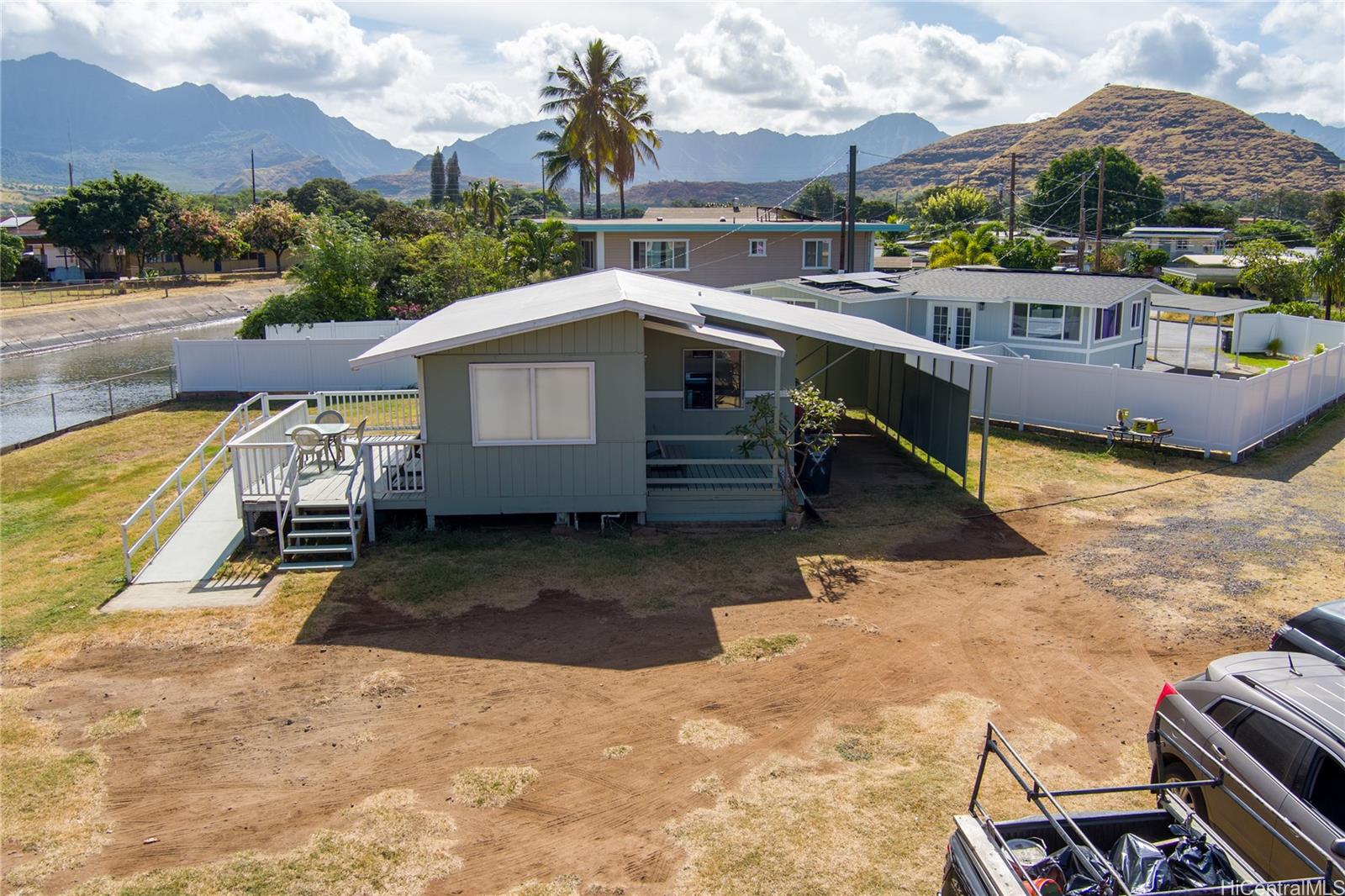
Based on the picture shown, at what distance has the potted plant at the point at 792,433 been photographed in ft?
46.4

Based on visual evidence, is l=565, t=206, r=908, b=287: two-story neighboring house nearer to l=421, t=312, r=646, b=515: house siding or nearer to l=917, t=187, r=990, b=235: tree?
l=421, t=312, r=646, b=515: house siding

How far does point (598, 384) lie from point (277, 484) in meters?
5.07

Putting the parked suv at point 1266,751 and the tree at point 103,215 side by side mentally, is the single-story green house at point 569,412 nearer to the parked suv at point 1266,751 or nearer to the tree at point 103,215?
the parked suv at point 1266,751

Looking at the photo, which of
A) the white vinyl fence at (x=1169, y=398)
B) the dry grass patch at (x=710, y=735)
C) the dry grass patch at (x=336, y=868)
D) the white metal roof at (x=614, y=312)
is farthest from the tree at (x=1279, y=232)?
the dry grass patch at (x=336, y=868)

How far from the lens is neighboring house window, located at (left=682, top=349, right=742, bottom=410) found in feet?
52.4

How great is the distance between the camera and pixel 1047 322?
949 inches

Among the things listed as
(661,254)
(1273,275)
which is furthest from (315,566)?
(1273,275)

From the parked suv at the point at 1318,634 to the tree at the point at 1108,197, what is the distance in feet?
298

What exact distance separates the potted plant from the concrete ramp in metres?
7.61

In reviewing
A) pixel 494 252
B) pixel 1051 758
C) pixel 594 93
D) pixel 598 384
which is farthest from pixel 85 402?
pixel 1051 758

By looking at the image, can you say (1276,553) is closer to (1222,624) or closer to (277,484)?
(1222,624)

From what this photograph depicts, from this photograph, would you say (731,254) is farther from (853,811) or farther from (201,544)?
(853,811)

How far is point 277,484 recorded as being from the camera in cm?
1373

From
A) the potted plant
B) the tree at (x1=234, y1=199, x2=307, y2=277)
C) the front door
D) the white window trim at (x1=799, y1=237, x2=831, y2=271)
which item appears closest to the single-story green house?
the potted plant
